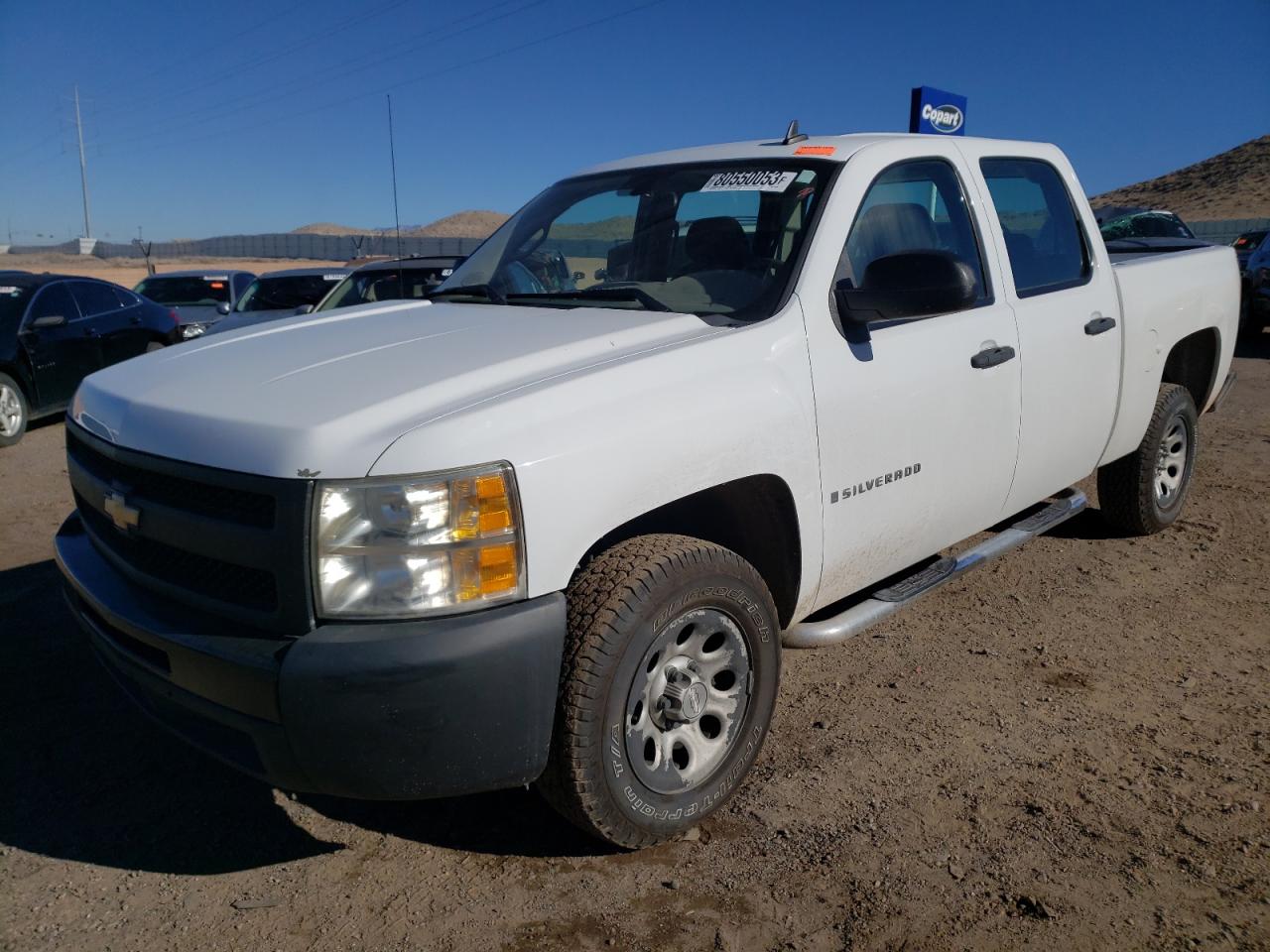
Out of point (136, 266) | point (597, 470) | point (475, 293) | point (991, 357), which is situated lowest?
point (597, 470)

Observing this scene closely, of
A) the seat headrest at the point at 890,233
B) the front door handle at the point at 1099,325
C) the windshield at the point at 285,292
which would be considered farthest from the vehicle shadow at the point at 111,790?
the windshield at the point at 285,292

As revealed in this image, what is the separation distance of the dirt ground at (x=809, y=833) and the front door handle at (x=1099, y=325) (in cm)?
128

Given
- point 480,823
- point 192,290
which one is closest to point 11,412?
point 192,290

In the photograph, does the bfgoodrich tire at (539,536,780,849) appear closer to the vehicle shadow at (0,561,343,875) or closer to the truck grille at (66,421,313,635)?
the truck grille at (66,421,313,635)

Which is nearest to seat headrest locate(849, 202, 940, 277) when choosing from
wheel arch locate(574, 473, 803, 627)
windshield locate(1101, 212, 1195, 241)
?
wheel arch locate(574, 473, 803, 627)

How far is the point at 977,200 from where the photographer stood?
379 centimetres

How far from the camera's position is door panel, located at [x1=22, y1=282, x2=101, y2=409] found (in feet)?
30.6

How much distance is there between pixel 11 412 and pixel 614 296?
8001 millimetres

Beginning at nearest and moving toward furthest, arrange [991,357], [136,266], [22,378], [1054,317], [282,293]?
[991,357], [1054,317], [22,378], [282,293], [136,266]

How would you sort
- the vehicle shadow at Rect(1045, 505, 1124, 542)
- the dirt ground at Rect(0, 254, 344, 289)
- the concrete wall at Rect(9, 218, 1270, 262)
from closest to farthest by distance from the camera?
1. the vehicle shadow at Rect(1045, 505, 1124, 542)
2. the concrete wall at Rect(9, 218, 1270, 262)
3. the dirt ground at Rect(0, 254, 344, 289)

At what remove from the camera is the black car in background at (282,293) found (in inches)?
421

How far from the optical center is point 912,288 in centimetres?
299

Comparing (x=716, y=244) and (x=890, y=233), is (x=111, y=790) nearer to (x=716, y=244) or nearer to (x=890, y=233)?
(x=716, y=244)

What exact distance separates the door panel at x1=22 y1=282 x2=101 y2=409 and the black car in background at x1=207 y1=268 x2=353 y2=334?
4.08ft
